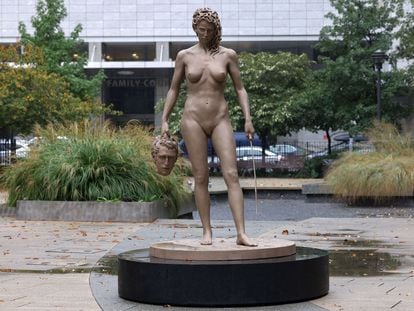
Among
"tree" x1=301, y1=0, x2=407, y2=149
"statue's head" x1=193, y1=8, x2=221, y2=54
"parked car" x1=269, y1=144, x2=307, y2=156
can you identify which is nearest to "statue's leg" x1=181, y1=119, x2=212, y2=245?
"statue's head" x1=193, y1=8, x2=221, y2=54

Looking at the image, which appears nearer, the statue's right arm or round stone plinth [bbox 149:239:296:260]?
round stone plinth [bbox 149:239:296:260]

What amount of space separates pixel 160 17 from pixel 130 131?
138ft

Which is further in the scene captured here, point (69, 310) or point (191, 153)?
point (191, 153)

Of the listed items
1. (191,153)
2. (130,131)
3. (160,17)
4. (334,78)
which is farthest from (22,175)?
(160,17)

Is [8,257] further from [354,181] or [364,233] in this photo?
[354,181]

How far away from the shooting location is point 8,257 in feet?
40.4

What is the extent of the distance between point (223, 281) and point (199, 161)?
1475 millimetres

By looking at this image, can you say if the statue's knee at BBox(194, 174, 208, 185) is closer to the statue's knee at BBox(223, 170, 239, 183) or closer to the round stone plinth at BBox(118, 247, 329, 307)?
the statue's knee at BBox(223, 170, 239, 183)

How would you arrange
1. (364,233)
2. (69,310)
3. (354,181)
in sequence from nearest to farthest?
(69,310)
(364,233)
(354,181)

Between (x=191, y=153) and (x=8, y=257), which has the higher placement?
(x=191, y=153)

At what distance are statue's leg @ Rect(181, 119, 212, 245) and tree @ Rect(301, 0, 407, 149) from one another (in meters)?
26.0

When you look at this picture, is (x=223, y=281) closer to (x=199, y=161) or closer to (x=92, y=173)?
(x=199, y=161)

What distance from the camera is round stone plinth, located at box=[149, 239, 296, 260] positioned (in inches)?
342

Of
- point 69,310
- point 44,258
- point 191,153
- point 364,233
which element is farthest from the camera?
point 364,233
